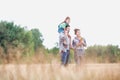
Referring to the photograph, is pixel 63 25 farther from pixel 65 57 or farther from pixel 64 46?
pixel 65 57

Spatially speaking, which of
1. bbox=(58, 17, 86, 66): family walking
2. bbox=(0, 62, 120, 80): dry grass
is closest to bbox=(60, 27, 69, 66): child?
bbox=(58, 17, 86, 66): family walking

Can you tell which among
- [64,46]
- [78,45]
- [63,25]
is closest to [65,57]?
[64,46]

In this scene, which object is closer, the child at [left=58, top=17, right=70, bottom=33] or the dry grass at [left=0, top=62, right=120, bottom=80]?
the dry grass at [left=0, top=62, right=120, bottom=80]

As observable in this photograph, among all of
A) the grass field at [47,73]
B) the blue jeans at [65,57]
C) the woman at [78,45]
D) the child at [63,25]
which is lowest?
the grass field at [47,73]

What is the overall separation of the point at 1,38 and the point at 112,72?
21.2 metres

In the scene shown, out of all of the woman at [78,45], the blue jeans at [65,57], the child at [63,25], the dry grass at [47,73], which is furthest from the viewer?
the woman at [78,45]

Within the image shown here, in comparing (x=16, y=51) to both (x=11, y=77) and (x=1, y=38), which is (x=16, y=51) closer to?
(x=11, y=77)

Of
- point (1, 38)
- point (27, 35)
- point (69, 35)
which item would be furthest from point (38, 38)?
point (69, 35)

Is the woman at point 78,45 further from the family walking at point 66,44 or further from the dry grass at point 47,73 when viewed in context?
the dry grass at point 47,73

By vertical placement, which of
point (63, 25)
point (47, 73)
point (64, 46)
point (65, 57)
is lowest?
point (47, 73)

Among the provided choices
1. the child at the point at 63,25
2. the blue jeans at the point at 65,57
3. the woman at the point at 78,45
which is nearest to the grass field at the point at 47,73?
the blue jeans at the point at 65,57

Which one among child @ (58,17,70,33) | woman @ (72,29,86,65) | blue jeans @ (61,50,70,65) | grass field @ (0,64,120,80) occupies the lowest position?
grass field @ (0,64,120,80)

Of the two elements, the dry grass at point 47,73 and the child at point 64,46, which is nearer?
the dry grass at point 47,73

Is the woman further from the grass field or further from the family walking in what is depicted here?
the grass field
